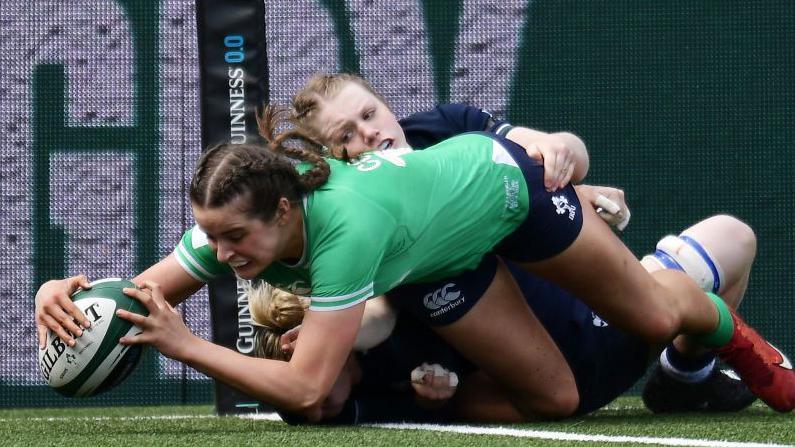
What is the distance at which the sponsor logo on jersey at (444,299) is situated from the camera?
117 inches

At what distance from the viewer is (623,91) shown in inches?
177

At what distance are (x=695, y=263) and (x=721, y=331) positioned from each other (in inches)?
11.5

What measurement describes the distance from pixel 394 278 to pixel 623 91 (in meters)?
2.04

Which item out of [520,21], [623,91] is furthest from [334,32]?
[623,91]

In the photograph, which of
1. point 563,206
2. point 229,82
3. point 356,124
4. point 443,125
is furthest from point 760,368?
point 229,82

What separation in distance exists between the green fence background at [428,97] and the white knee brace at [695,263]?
103cm

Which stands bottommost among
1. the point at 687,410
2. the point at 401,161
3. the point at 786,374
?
the point at 687,410

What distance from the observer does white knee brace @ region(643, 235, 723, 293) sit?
3389mm

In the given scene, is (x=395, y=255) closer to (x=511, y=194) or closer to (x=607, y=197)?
(x=511, y=194)

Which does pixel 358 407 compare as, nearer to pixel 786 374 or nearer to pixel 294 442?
pixel 294 442

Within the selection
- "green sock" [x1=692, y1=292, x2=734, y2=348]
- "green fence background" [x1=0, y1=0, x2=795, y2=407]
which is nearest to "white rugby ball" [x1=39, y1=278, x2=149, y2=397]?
"green sock" [x1=692, y1=292, x2=734, y2=348]

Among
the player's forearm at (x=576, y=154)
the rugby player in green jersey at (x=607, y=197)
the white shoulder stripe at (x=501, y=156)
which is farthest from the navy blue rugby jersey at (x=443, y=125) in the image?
the white shoulder stripe at (x=501, y=156)

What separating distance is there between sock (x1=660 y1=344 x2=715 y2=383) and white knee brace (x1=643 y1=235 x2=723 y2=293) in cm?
19

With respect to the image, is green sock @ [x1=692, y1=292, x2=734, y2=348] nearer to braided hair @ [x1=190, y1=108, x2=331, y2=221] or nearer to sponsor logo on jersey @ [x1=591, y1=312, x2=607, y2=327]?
sponsor logo on jersey @ [x1=591, y1=312, x2=607, y2=327]
